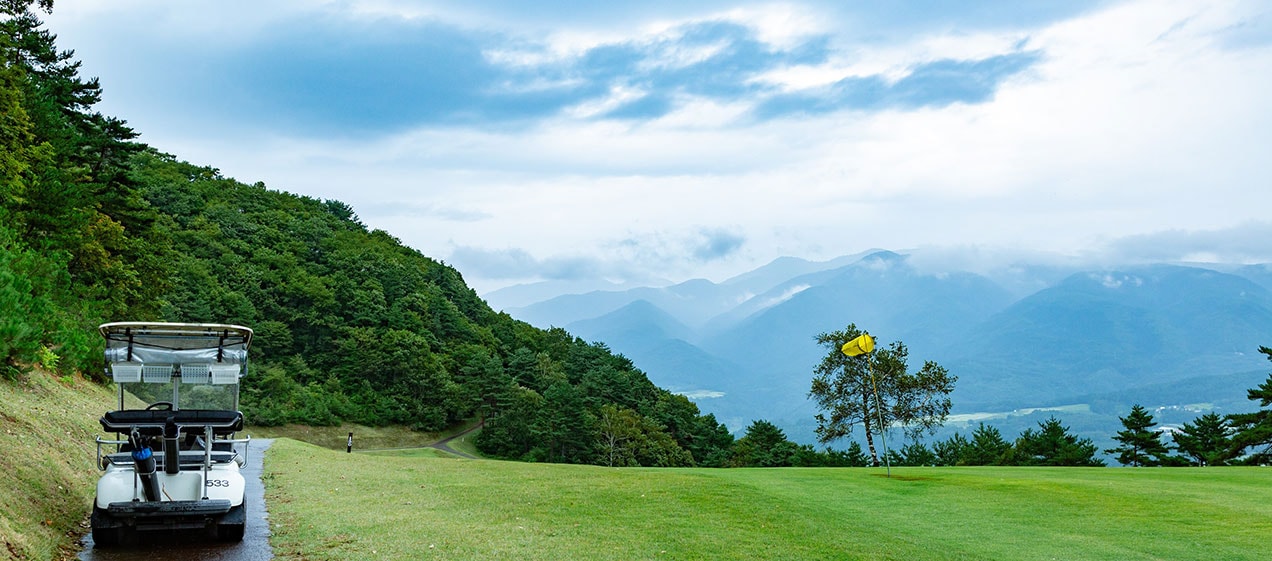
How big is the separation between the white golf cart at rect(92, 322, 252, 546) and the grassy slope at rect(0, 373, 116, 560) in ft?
3.21

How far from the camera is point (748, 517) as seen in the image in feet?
54.1

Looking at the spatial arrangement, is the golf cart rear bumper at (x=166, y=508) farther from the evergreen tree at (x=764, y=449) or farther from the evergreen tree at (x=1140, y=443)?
the evergreen tree at (x=764, y=449)

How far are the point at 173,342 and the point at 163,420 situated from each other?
2.05m

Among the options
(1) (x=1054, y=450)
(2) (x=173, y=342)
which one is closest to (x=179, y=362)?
(2) (x=173, y=342)

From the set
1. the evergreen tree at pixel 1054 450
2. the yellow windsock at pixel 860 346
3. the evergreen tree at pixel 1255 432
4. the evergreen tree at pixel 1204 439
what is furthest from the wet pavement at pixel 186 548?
the evergreen tree at pixel 1255 432

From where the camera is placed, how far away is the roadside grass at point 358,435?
71.0 meters

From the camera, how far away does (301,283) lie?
95.6 metres

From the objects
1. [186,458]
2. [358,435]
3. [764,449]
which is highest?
[186,458]

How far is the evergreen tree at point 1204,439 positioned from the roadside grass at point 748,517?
102 ft

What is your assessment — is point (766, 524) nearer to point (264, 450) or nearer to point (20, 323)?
point (20, 323)

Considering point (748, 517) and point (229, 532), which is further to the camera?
point (748, 517)

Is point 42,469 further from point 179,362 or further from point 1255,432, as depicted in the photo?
point 1255,432

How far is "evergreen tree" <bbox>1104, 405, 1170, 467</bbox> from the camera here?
49625 mm

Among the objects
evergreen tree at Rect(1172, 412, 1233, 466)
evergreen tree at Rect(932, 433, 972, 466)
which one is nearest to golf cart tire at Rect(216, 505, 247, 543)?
evergreen tree at Rect(932, 433, 972, 466)
